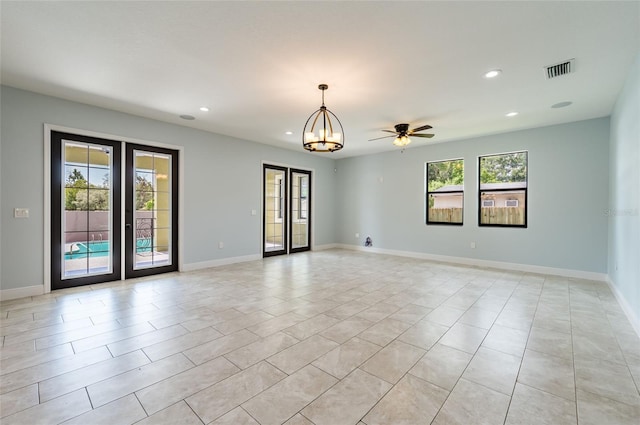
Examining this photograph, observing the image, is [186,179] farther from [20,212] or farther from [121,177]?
[20,212]

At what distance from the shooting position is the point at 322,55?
9.59 ft

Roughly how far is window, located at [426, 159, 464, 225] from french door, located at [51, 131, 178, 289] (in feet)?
19.1

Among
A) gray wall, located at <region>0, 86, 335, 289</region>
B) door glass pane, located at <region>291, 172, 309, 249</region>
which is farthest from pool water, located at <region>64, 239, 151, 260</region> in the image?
door glass pane, located at <region>291, 172, 309, 249</region>

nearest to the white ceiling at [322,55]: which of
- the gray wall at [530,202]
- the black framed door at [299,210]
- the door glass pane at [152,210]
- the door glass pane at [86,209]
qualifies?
the gray wall at [530,202]

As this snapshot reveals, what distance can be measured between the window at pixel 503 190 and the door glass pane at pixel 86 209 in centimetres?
732

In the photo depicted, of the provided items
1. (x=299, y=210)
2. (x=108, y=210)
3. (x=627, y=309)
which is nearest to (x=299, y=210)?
(x=299, y=210)

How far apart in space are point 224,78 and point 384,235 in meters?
5.74

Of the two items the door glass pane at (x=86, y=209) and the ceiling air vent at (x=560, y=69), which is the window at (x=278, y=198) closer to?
the door glass pane at (x=86, y=209)

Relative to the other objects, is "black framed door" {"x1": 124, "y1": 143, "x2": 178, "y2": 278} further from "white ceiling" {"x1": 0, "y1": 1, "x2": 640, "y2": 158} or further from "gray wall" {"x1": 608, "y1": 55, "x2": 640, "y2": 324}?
"gray wall" {"x1": 608, "y1": 55, "x2": 640, "y2": 324}

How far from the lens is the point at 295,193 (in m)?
7.94

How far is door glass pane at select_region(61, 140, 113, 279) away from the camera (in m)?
4.34

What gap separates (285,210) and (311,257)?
1469mm

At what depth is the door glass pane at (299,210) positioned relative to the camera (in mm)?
7858

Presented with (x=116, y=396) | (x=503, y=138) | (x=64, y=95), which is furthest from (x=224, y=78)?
(x=503, y=138)
